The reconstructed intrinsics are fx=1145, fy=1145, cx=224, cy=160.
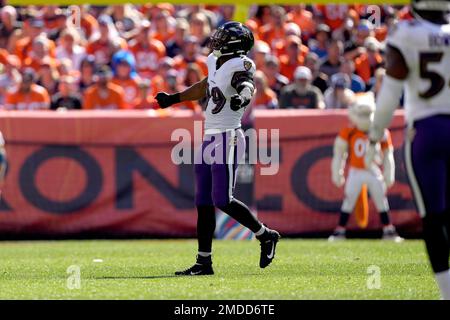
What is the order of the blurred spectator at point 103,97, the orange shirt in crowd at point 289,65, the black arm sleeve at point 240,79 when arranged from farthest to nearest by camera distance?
1. the orange shirt in crowd at point 289,65
2. the blurred spectator at point 103,97
3. the black arm sleeve at point 240,79

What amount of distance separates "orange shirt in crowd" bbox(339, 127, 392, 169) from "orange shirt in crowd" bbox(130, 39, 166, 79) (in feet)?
13.1

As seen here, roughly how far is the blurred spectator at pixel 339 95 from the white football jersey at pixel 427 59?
24.8 ft

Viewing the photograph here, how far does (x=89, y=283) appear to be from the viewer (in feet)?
25.8

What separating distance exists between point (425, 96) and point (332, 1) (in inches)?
215

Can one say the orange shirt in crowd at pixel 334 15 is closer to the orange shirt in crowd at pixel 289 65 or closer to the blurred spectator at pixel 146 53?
the orange shirt in crowd at pixel 289 65

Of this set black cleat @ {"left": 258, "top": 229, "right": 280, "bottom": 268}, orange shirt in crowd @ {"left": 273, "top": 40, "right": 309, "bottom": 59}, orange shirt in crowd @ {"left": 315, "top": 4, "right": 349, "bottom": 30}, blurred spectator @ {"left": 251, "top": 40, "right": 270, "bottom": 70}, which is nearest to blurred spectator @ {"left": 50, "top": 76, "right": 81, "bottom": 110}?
blurred spectator @ {"left": 251, "top": 40, "right": 270, "bottom": 70}

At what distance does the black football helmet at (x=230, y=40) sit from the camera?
8305 mm

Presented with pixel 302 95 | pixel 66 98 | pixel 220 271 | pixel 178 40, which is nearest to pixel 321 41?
pixel 178 40

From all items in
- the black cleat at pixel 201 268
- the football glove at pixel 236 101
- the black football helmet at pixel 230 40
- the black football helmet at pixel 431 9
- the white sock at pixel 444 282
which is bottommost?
the black cleat at pixel 201 268

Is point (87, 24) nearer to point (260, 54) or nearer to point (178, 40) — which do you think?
point (178, 40)

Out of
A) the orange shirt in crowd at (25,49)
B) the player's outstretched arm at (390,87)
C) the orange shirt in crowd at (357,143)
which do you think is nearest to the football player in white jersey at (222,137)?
the player's outstretched arm at (390,87)

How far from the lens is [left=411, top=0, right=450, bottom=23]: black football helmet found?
245 inches

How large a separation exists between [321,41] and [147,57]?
8.08 ft
